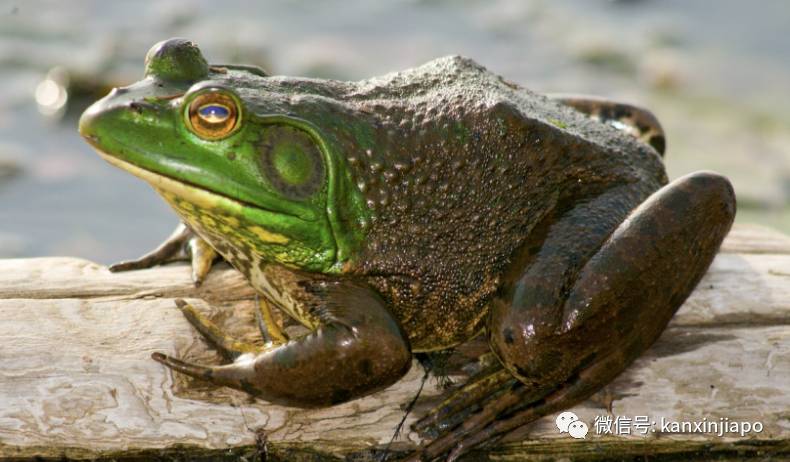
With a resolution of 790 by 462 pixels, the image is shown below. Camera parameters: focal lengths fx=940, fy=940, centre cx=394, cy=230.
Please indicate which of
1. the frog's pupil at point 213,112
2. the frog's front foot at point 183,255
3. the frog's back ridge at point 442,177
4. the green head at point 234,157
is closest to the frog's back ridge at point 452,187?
the frog's back ridge at point 442,177

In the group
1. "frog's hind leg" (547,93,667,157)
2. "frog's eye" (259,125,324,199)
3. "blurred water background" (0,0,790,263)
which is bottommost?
"frog's eye" (259,125,324,199)

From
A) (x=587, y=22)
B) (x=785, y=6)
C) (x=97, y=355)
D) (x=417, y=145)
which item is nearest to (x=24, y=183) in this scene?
Answer: (x=97, y=355)

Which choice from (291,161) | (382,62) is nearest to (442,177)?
(291,161)

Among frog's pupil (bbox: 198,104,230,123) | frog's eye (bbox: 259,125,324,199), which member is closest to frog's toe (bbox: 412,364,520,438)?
frog's eye (bbox: 259,125,324,199)

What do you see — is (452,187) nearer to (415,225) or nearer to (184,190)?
(415,225)

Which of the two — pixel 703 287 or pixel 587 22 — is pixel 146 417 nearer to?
pixel 703 287

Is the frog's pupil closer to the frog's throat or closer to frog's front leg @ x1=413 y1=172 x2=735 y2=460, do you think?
the frog's throat

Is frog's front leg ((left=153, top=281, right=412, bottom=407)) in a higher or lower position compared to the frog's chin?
lower
